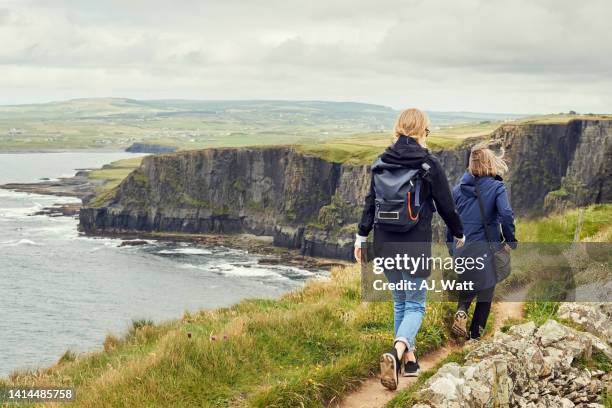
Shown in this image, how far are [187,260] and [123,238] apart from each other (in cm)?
3581

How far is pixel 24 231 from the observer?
4988 inches

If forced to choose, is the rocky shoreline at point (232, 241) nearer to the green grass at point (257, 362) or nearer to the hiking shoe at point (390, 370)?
the green grass at point (257, 362)

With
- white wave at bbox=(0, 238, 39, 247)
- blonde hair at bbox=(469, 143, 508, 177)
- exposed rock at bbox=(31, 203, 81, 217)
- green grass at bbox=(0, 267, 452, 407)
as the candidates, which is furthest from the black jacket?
exposed rock at bbox=(31, 203, 81, 217)

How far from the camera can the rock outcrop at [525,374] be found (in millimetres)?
7207

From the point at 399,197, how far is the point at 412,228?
0.41m

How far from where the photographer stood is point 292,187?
150 meters

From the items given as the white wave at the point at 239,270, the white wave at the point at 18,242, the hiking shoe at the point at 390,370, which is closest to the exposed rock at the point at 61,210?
the white wave at the point at 18,242

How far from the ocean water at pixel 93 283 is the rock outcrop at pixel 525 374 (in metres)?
36.9

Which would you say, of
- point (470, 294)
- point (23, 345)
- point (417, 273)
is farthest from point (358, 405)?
point (23, 345)

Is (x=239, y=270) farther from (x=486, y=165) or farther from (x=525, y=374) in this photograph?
(x=525, y=374)

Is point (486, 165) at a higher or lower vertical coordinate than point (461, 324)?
higher

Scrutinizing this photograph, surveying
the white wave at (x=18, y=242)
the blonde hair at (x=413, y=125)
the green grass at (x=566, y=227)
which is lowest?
the white wave at (x=18, y=242)

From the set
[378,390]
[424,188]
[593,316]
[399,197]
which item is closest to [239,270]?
[593,316]

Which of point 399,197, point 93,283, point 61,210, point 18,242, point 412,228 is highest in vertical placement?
point 399,197
